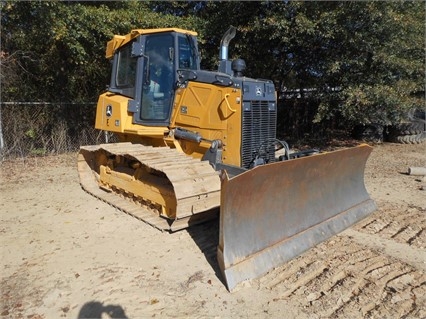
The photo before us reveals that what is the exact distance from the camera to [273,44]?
10648 mm

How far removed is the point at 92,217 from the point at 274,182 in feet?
8.60

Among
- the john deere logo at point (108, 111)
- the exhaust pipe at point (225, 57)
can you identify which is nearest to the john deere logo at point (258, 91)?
the exhaust pipe at point (225, 57)

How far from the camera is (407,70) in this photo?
911 cm

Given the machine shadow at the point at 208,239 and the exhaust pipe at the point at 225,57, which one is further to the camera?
the exhaust pipe at the point at 225,57

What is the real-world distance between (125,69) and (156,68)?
31.8 inches

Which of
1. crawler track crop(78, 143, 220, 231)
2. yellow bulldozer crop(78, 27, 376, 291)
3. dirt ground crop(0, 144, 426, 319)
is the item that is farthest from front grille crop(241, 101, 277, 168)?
dirt ground crop(0, 144, 426, 319)

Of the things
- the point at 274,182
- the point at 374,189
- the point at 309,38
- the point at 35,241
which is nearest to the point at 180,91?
the point at 274,182

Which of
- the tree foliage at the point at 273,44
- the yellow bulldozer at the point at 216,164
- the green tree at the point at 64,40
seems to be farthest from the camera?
the tree foliage at the point at 273,44

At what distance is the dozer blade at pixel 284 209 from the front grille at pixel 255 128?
82 cm

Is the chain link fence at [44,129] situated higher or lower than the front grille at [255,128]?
lower

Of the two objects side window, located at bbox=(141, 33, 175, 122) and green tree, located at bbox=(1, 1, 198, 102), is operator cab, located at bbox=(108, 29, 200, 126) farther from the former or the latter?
green tree, located at bbox=(1, 1, 198, 102)

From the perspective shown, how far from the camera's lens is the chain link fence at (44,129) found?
9477 mm

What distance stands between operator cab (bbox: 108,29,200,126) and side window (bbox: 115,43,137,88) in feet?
0.05

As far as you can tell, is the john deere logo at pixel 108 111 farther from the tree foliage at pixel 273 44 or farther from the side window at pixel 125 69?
the tree foliage at pixel 273 44
